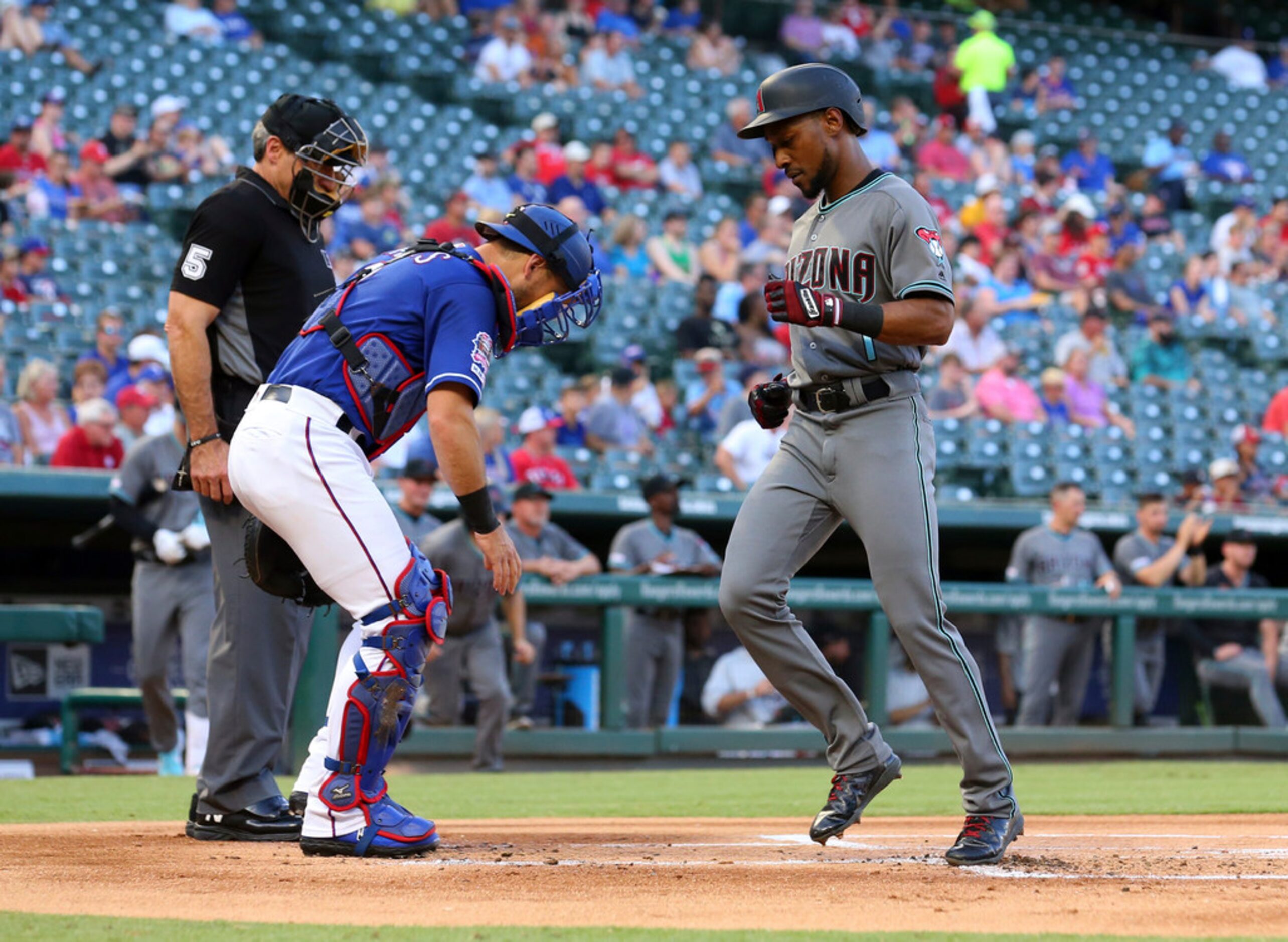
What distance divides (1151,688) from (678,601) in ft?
9.89

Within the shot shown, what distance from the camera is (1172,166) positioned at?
1762 centimetres

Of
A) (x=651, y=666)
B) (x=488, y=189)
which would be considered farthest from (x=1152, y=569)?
(x=488, y=189)

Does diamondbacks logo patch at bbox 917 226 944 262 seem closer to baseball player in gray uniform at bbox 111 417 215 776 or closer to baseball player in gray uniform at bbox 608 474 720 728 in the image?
baseball player in gray uniform at bbox 111 417 215 776

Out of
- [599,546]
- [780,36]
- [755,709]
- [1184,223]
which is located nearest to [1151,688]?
[755,709]

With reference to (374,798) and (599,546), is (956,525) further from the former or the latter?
(374,798)

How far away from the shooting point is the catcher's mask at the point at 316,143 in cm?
436

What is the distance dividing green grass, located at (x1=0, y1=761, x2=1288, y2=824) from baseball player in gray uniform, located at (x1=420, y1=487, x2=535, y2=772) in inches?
11.5

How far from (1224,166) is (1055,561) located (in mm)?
9673

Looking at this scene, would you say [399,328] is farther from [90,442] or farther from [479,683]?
[90,442]

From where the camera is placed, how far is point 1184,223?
16.9 meters

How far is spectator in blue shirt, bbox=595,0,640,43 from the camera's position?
53.8 feet

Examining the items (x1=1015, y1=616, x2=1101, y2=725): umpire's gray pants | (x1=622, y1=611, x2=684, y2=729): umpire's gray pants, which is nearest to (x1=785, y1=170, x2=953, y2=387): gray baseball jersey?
(x1=622, y1=611, x2=684, y2=729): umpire's gray pants

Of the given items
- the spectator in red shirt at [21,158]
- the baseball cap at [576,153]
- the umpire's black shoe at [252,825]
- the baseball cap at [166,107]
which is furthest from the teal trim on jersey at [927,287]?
the baseball cap at [576,153]

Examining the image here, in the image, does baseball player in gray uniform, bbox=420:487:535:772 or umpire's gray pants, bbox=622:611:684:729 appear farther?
umpire's gray pants, bbox=622:611:684:729
